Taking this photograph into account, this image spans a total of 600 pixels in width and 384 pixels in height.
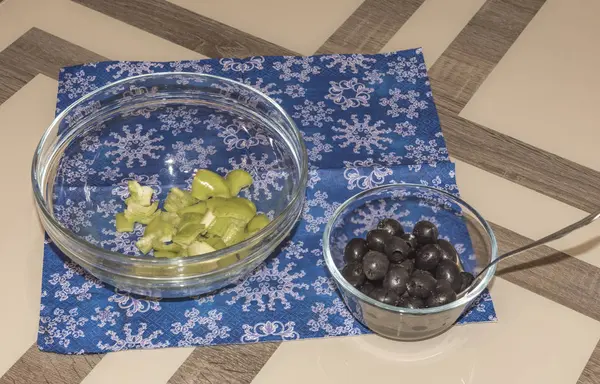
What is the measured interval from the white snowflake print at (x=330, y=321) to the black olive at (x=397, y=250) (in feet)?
0.37

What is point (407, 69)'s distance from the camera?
171 cm

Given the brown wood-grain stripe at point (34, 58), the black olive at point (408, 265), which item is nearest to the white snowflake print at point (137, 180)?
the brown wood-grain stripe at point (34, 58)

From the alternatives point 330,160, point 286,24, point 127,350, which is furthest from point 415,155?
point 127,350

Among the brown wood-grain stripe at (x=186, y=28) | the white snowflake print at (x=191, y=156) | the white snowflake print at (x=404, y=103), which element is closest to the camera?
the white snowflake print at (x=191, y=156)

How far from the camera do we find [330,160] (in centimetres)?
154

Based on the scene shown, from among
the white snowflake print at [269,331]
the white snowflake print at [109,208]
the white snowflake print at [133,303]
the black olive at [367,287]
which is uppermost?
the black olive at [367,287]

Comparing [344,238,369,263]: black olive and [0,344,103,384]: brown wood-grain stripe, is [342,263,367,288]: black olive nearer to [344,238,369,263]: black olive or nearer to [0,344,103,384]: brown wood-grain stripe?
[344,238,369,263]: black olive

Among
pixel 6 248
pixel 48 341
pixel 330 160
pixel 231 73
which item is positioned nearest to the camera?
pixel 48 341

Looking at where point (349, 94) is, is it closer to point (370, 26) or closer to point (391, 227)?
point (370, 26)

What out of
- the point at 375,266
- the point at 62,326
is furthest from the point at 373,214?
the point at 62,326

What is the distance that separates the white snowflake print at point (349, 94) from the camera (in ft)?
5.38

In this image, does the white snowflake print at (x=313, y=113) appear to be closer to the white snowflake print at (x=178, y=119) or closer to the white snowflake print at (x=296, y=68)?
the white snowflake print at (x=296, y=68)

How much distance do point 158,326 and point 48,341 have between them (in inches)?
5.9

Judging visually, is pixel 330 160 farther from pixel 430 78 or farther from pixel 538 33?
pixel 538 33
